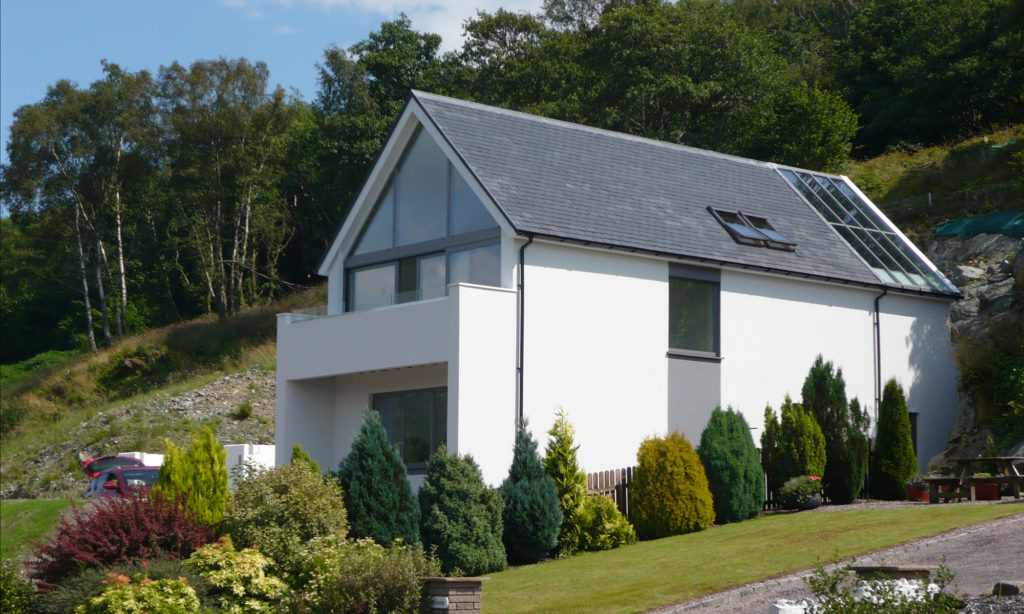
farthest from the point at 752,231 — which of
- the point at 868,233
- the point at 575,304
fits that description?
the point at 575,304

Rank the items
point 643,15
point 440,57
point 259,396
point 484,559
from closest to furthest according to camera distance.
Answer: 1. point 484,559
2. point 259,396
3. point 643,15
4. point 440,57

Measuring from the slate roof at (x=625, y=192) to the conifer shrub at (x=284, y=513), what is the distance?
22.0 ft

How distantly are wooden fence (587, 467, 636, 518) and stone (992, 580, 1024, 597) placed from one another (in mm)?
10607

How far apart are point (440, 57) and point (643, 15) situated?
45.4 ft

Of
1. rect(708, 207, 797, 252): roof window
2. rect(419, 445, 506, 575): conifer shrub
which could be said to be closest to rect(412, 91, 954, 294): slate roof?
rect(708, 207, 797, 252): roof window

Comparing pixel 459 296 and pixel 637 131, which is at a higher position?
pixel 637 131

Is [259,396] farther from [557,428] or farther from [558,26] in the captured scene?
[558,26]

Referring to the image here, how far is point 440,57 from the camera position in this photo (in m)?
61.6

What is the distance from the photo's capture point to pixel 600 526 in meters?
20.9

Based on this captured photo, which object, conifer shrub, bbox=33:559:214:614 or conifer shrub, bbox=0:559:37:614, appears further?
conifer shrub, bbox=0:559:37:614

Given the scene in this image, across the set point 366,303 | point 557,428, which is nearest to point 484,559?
point 557,428

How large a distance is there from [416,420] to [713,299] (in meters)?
6.92

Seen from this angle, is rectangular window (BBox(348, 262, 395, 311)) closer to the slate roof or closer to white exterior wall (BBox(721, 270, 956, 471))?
the slate roof

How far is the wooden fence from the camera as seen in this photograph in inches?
862
